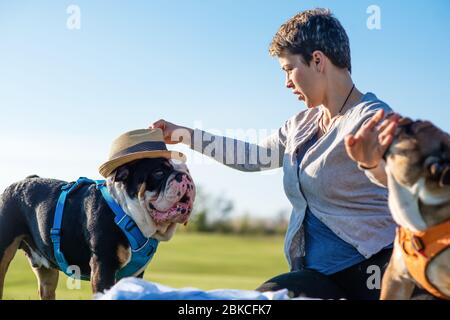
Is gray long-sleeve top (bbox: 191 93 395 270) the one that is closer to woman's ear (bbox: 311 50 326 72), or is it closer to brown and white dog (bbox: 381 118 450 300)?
woman's ear (bbox: 311 50 326 72)

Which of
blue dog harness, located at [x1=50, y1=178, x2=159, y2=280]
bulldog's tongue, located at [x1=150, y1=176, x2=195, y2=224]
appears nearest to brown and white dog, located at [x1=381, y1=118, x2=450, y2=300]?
bulldog's tongue, located at [x1=150, y1=176, x2=195, y2=224]

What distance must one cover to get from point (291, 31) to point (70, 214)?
1.61 m

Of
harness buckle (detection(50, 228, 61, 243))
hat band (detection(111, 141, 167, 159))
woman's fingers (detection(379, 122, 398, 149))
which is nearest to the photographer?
woman's fingers (detection(379, 122, 398, 149))

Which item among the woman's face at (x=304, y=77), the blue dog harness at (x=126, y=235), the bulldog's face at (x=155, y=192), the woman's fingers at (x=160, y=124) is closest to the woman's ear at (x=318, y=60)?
the woman's face at (x=304, y=77)

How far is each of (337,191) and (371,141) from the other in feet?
3.06

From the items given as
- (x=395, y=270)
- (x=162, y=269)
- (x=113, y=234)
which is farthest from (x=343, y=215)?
(x=162, y=269)

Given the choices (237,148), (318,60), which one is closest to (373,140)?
(318,60)

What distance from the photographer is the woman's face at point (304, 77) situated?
329cm

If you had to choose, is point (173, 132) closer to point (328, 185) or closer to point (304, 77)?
point (304, 77)

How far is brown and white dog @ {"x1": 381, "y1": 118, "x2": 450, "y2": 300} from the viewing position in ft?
7.06

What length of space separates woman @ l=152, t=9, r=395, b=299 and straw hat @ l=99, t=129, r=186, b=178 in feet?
2.27
